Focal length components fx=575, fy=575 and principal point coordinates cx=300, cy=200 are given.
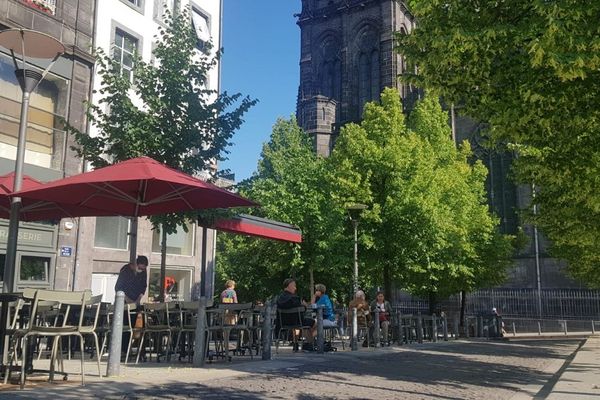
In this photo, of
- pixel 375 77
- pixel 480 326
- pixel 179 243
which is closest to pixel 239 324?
pixel 179 243

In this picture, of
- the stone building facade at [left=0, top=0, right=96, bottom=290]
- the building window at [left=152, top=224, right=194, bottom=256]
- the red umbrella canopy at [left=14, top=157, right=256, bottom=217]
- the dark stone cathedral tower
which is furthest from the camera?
the dark stone cathedral tower

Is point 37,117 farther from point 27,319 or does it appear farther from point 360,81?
point 360,81

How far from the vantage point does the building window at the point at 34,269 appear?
15.6 m

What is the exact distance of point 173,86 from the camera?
39.0 feet

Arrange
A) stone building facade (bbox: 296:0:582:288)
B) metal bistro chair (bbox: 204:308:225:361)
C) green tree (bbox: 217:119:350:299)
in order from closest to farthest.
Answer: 1. metal bistro chair (bbox: 204:308:225:361)
2. green tree (bbox: 217:119:350:299)
3. stone building facade (bbox: 296:0:582:288)

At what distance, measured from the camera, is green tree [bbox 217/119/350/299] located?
898 inches

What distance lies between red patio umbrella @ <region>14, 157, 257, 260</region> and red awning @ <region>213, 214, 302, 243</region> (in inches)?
91.9

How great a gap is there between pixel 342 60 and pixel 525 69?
4744cm

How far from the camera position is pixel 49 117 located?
1709 centimetres

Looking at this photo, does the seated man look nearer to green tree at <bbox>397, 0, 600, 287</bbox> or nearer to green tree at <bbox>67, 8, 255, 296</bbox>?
green tree at <bbox>67, 8, 255, 296</bbox>


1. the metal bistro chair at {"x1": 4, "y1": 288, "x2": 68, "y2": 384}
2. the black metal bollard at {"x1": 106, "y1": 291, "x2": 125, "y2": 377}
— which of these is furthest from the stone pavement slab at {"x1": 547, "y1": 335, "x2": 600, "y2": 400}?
the metal bistro chair at {"x1": 4, "y1": 288, "x2": 68, "y2": 384}

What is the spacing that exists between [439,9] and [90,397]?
6.46 m

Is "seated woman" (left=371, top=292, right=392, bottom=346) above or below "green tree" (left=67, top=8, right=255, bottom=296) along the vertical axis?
below

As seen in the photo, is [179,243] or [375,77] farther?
[375,77]
